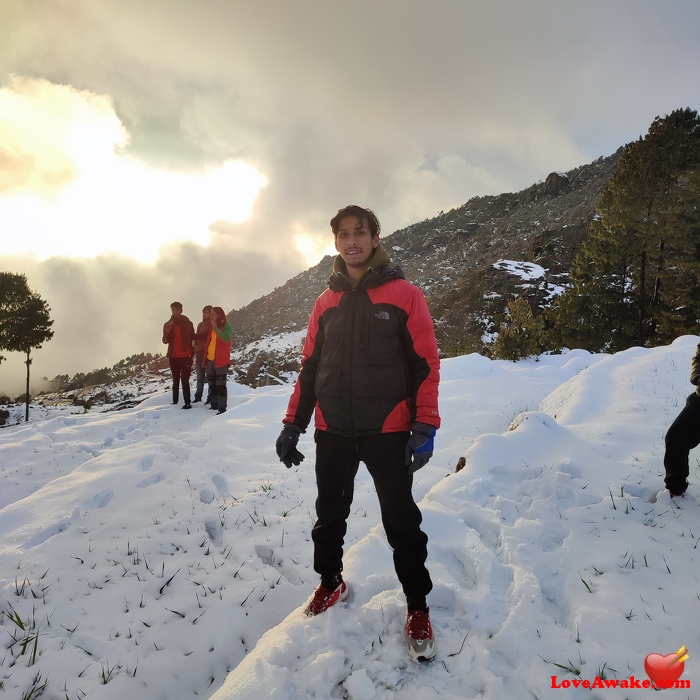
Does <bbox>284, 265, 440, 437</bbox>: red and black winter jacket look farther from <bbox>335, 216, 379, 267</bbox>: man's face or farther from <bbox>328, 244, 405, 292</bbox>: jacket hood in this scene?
<bbox>335, 216, 379, 267</bbox>: man's face

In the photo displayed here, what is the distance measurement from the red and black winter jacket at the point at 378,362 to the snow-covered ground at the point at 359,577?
1.25m

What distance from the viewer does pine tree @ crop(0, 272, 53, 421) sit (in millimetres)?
23531

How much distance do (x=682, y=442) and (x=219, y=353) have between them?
838 centimetres

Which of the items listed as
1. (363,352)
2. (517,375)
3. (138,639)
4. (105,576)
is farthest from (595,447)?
(517,375)

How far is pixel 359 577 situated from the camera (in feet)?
8.76

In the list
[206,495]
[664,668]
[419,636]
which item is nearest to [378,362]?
[419,636]

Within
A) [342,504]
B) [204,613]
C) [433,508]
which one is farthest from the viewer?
[433,508]

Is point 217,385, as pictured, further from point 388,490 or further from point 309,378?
point 388,490

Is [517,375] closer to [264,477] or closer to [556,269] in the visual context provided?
[264,477]

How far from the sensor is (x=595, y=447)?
4285 mm

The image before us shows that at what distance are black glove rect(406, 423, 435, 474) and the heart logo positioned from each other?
1435 millimetres

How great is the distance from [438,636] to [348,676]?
575 mm

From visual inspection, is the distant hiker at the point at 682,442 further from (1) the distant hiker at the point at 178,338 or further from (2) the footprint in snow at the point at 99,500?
(1) the distant hiker at the point at 178,338

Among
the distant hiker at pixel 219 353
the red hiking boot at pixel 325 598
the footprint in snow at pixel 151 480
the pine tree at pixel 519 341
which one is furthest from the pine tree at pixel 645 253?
the footprint in snow at pixel 151 480
